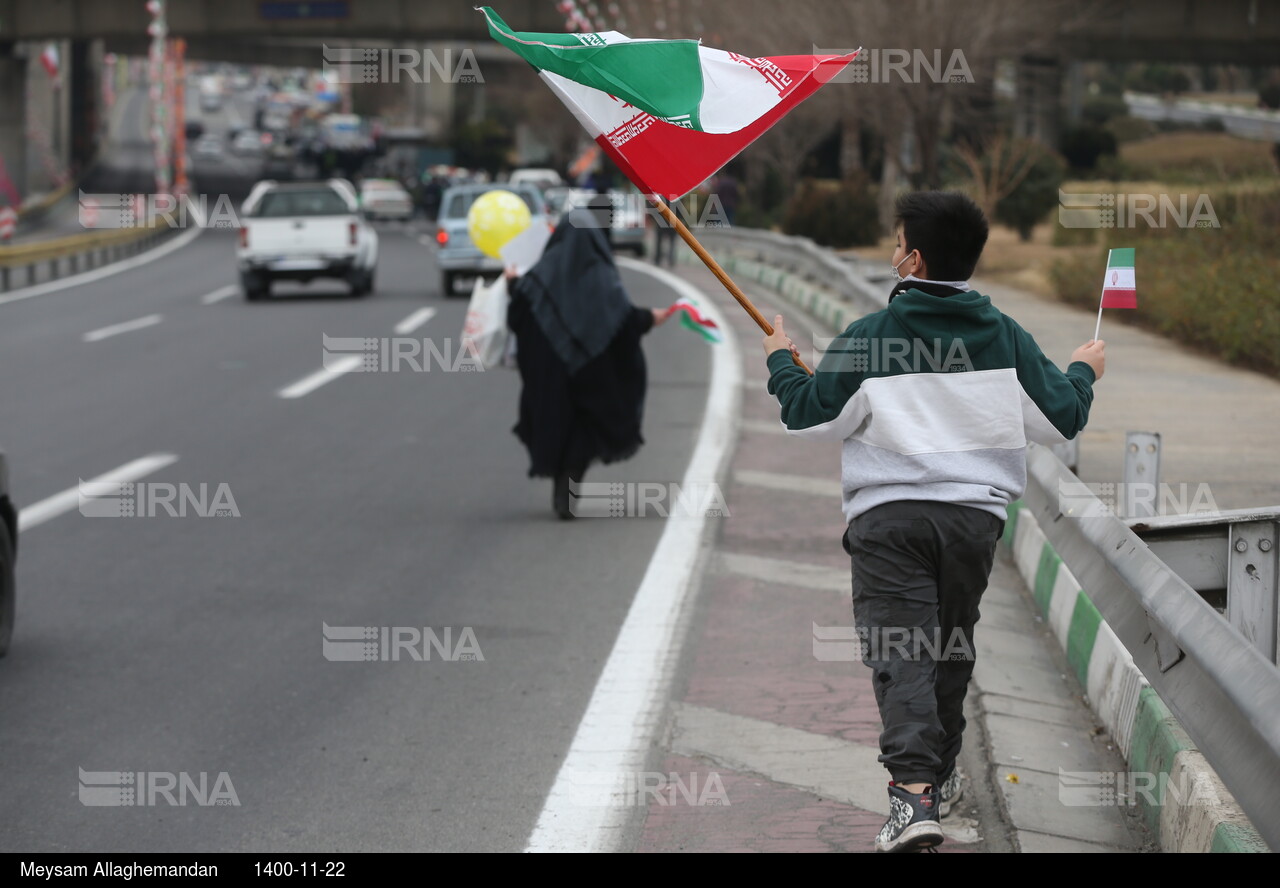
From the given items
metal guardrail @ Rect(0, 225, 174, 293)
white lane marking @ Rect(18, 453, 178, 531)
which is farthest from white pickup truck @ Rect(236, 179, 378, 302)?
white lane marking @ Rect(18, 453, 178, 531)

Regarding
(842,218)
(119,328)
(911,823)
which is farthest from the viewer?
(842,218)

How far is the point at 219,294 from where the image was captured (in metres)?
28.4

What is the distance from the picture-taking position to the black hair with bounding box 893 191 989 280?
4219 millimetres

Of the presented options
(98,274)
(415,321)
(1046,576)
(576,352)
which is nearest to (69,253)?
(98,274)

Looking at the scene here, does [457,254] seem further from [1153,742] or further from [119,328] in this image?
[1153,742]

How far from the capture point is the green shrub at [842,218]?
3291 centimetres

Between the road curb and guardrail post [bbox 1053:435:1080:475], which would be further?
guardrail post [bbox 1053:435:1080:475]

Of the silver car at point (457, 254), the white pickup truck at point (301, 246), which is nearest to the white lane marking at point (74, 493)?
the white pickup truck at point (301, 246)

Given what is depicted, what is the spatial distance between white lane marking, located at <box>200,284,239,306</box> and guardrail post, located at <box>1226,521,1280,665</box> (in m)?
22.8

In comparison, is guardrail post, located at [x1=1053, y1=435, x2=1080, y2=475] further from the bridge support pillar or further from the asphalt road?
the bridge support pillar

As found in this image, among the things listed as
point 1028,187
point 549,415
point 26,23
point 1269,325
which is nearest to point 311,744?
point 549,415

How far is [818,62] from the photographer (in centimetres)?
473

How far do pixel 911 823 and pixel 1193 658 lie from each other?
804 millimetres
